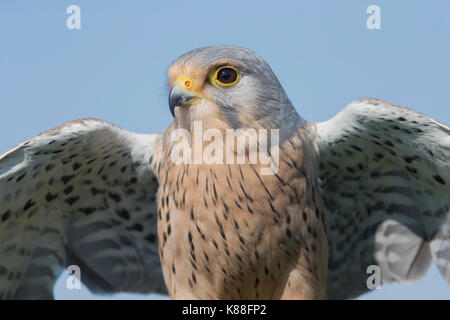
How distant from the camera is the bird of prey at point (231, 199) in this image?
478 centimetres

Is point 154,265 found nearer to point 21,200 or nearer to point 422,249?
point 21,200

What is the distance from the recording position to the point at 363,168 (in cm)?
543

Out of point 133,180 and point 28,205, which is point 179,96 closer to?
point 133,180

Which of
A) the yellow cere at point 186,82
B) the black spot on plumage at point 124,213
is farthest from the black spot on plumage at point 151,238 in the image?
the yellow cere at point 186,82

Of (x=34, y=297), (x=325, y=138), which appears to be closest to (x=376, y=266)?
(x=325, y=138)

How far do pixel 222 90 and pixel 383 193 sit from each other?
5.51 feet

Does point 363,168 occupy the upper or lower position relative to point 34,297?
upper

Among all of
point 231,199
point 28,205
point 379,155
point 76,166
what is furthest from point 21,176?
point 379,155

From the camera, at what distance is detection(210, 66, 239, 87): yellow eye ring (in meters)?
4.68

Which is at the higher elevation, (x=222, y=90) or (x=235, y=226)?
(x=222, y=90)

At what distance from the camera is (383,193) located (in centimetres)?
554

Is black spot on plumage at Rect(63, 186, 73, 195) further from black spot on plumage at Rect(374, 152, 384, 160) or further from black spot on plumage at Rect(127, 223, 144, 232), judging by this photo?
black spot on plumage at Rect(374, 152, 384, 160)

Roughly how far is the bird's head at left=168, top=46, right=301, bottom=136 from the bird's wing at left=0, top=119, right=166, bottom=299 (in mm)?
749
